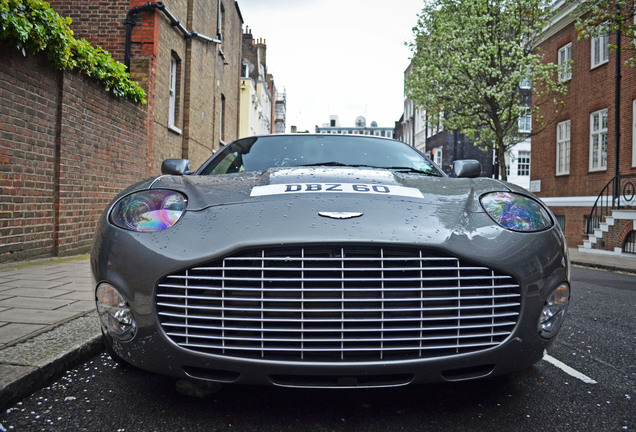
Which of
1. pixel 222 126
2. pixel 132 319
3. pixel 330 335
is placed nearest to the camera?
pixel 330 335

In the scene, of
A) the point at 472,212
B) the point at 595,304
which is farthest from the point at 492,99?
the point at 472,212

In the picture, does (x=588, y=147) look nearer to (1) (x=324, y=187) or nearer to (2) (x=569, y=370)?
(2) (x=569, y=370)

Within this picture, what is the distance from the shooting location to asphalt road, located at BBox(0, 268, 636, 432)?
1900 millimetres

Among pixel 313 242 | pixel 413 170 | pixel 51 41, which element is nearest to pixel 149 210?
pixel 313 242

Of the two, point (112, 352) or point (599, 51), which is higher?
point (599, 51)

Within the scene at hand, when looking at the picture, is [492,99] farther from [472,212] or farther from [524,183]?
[524,183]

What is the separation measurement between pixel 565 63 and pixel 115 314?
18369 millimetres

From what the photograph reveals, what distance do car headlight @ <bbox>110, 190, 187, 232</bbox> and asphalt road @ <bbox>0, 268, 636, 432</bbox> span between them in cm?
65

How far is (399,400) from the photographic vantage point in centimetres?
213

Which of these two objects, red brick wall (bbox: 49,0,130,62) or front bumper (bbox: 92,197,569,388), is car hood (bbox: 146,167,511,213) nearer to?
front bumper (bbox: 92,197,569,388)

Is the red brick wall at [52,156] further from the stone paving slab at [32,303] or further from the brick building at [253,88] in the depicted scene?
the brick building at [253,88]

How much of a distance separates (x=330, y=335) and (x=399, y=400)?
550 mm

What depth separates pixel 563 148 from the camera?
1798 cm

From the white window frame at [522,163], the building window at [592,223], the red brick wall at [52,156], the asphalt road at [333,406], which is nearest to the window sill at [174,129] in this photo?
the red brick wall at [52,156]
